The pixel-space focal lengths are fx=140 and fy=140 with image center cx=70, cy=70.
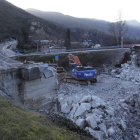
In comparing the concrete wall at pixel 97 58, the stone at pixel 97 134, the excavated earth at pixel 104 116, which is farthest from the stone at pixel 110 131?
the concrete wall at pixel 97 58

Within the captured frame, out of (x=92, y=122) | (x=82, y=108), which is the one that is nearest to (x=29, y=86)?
(x=82, y=108)

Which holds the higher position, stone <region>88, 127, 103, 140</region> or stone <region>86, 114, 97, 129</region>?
stone <region>86, 114, 97, 129</region>

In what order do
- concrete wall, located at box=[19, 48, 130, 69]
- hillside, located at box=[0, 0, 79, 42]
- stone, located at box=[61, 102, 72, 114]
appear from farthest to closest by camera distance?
1. hillside, located at box=[0, 0, 79, 42]
2. concrete wall, located at box=[19, 48, 130, 69]
3. stone, located at box=[61, 102, 72, 114]

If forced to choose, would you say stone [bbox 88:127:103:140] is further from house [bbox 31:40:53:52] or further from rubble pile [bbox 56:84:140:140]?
house [bbox 31:40:53:52]

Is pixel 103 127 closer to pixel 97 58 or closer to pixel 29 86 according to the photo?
pixel 29 86

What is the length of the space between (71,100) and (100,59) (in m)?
14.6

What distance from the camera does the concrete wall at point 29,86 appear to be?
691 centimetres

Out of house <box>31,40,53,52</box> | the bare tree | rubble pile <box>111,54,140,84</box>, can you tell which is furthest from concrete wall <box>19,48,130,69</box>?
house <box>31,40,53,52</box>

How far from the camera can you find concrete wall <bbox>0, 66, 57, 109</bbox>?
6906 millimetres

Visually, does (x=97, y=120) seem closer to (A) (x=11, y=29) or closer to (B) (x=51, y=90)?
(B) (x=51, y=90)

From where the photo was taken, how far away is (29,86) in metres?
7.36

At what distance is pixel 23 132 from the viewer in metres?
2.93

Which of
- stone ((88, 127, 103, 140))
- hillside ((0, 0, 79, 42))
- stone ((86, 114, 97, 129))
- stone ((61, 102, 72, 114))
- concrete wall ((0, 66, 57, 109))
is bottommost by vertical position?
stone ((61, 102, 72, 114))

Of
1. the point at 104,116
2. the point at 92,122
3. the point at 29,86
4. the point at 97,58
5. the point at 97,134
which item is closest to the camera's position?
the point at 97,134
